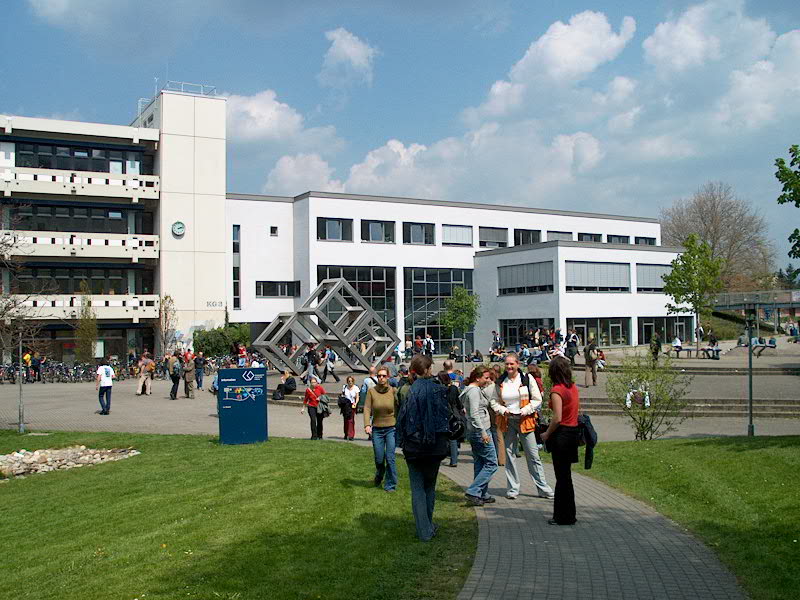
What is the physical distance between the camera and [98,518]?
1034cm

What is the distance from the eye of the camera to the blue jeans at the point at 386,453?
1045 centimetres

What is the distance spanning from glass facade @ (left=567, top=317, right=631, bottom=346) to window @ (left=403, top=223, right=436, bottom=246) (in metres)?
12.9

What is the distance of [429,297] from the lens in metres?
57.9

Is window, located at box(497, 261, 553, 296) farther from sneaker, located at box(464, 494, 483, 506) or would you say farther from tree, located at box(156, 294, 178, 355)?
sneaker, located at box(464, 494, 483, 506)

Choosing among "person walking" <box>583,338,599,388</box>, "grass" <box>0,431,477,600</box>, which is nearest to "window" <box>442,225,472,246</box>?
"person walking" <box>583,338,599,388</box>

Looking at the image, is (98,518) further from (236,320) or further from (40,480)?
(236,320)

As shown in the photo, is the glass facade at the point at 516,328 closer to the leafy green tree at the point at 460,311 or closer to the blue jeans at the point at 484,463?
the leafy green tree at the point at 460,311

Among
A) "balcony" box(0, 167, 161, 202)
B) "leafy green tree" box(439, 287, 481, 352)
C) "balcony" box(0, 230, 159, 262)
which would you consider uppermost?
"balcony" box(0, 167, 161, 202)

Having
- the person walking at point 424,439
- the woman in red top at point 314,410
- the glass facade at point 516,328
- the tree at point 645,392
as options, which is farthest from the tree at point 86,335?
the person walking at point 424,439

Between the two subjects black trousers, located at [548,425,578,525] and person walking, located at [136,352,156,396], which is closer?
black trousers, located at [548,425,578,525]

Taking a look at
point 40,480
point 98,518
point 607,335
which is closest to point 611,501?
point 98,518

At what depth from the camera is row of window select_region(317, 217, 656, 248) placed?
Result: 53.8 meters

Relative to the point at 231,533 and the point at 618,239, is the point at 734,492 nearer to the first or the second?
the point at 231,533

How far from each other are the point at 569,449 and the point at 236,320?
45734 millimetres
